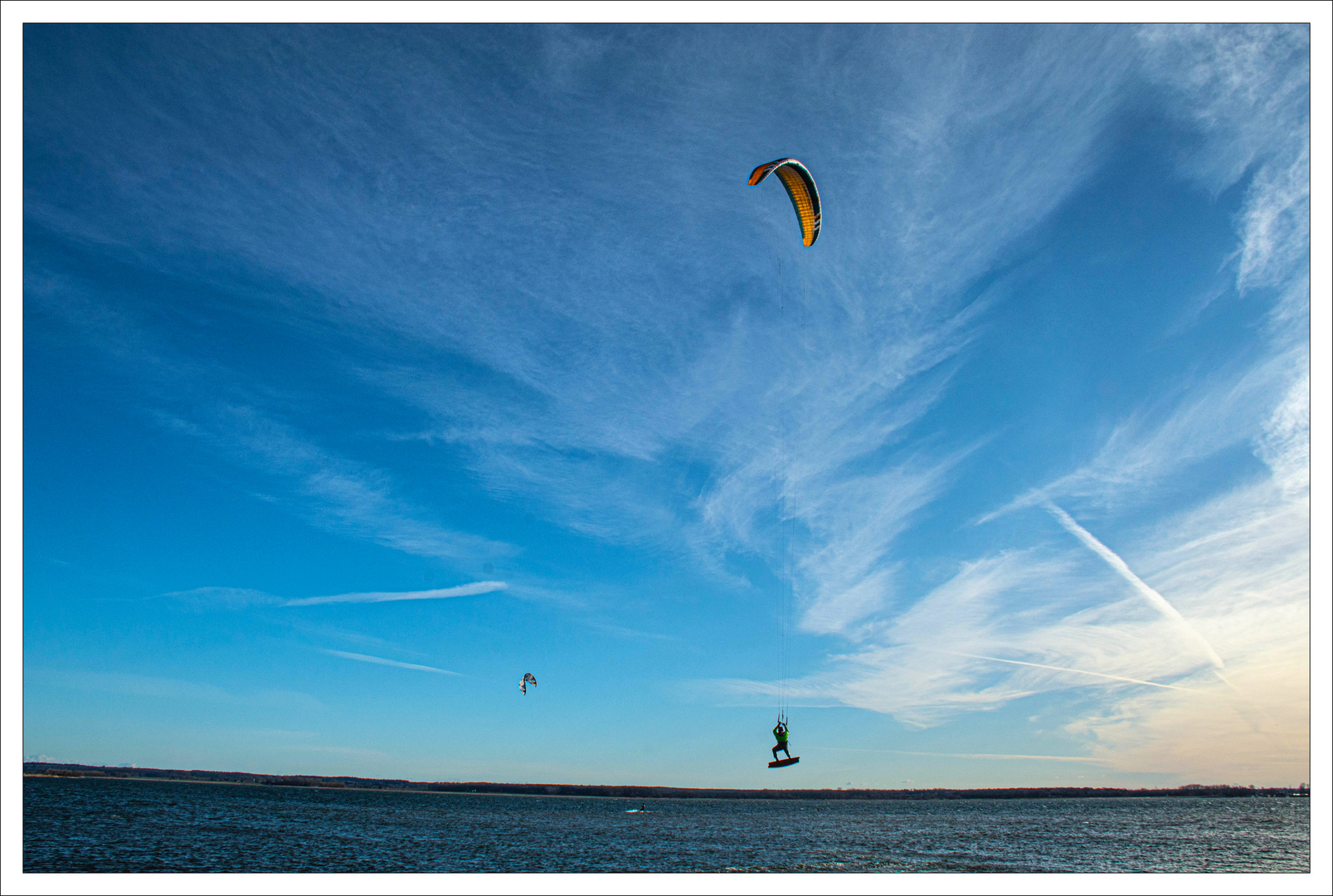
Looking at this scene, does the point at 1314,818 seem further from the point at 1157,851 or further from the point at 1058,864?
the point at 1157,851

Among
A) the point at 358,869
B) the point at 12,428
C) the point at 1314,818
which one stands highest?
the point at 12,428

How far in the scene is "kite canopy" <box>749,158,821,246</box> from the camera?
1625 cm

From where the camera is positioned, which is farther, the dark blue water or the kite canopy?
the dark blue water

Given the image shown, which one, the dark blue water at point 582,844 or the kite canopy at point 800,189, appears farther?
the dark blue water at point 582,844

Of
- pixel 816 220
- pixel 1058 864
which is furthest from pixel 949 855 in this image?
pixel 816 220

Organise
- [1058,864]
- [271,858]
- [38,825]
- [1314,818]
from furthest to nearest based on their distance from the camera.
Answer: [38,825] → [1058,864] → [271,858] → [1314,818]

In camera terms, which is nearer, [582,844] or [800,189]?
[800,189]

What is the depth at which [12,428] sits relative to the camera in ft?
43.1

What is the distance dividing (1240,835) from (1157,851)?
18138 millimetres

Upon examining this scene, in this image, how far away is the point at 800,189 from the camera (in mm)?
17203

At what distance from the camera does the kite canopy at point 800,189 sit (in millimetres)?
16250

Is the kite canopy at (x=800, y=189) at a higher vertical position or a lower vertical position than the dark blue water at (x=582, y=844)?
higher

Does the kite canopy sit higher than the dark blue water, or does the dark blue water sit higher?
the kite canopy

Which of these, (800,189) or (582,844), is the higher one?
(800,189)
